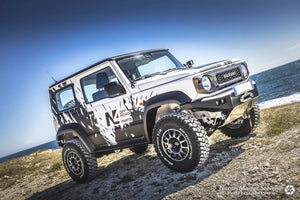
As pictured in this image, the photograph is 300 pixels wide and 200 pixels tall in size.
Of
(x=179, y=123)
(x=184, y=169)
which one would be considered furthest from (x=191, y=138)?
(x=184, y=169)

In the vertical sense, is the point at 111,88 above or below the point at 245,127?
above

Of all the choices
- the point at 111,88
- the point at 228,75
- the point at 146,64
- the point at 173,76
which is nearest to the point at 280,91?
the point at 228,75

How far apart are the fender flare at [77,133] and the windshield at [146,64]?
5.61ft

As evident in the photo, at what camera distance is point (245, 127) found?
4.01 metres

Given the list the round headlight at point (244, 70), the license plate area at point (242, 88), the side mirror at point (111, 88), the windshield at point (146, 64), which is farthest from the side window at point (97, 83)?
the round headlight at point (244, 70)

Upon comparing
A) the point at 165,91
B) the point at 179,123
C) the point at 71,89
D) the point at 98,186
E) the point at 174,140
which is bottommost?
the point at 98,186

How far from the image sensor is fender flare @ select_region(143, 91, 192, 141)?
279 cm

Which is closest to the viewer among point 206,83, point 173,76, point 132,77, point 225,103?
point 225,103

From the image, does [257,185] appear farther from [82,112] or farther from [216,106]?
[82,112]

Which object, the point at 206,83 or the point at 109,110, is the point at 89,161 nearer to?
the point at 109,110

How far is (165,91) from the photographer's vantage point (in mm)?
3033

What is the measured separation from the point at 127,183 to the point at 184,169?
1.11 meters

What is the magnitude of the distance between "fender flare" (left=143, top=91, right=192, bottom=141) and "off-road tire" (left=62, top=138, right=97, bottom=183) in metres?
1.58

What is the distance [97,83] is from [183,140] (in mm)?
2223
